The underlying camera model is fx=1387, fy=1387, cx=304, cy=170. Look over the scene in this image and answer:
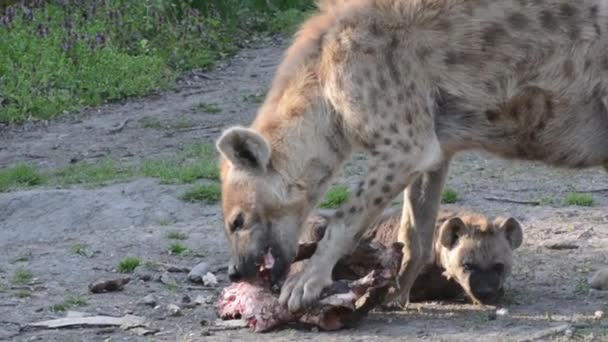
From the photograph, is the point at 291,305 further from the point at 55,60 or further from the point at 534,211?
the point at 55,60

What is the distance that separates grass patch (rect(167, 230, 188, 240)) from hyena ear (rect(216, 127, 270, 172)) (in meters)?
1.70

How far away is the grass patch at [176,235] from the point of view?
22.4ft

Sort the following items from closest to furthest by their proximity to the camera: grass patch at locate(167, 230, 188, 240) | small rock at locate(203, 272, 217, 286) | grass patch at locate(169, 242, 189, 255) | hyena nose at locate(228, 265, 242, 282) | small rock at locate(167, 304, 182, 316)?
hyena nose at locate(228, 265, 242, 282), small rock at locate(167, 304, 182, 316), small rock at locate(203, 272, 217, 286), grass patch at locate(169, 242, 189, 255), grass patch at locate(167, 230, 188, 240)

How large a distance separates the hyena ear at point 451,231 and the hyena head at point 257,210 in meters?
0.88

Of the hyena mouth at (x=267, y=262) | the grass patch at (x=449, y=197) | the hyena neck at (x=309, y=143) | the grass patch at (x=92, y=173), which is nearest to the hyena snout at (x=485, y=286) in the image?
the hyena neck at (x=309, y=143)

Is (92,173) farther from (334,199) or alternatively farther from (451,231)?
(451,231)

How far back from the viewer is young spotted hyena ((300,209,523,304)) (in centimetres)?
574

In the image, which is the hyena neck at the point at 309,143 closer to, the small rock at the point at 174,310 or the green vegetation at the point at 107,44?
the small rock at the point at 174,310

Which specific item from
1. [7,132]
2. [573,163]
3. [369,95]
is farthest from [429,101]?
[7,132]

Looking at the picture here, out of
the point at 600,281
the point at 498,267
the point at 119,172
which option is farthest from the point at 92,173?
the point at 600,281

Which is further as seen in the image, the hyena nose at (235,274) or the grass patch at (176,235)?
the grass patch at (176,235)

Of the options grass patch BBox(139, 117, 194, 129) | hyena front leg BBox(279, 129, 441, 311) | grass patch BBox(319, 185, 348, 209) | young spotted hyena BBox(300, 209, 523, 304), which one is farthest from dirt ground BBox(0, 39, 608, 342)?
→ grass patch BBox(319, 185, 348, 209)

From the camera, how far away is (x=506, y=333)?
489 cm

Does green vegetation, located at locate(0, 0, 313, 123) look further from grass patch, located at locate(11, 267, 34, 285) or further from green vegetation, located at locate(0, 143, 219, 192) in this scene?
grass patch, located at locate(11, 267, 34, 285)
